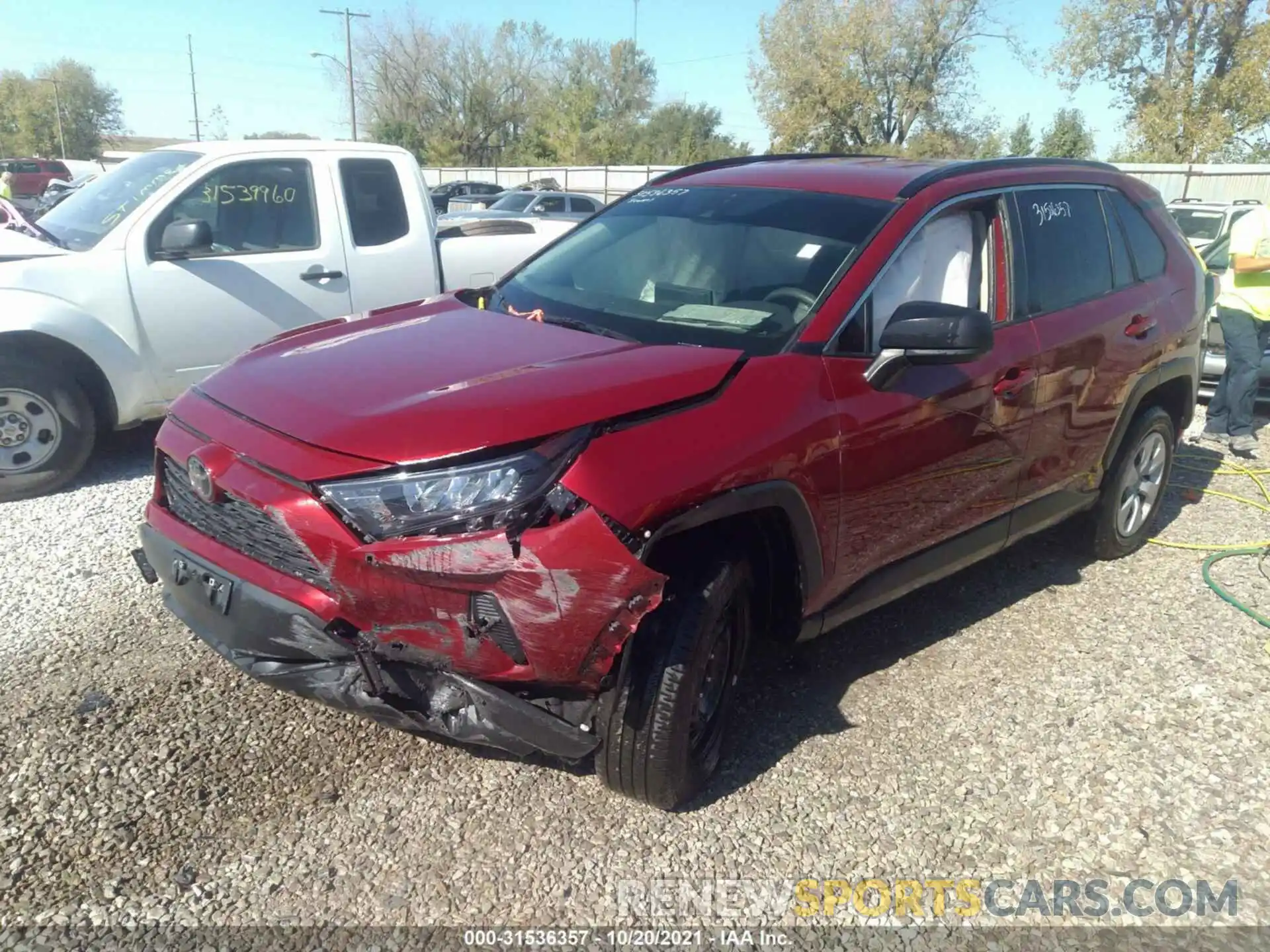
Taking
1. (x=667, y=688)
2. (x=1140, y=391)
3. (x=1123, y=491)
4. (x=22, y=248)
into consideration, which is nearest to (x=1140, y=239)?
(x=1140, y=391)

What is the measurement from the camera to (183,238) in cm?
526

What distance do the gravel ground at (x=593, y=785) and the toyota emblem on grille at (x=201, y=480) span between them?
Answer: 0.87 m

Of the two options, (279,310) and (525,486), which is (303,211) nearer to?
(279,310)

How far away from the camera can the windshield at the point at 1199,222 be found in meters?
10.6

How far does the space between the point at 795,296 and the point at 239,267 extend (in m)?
3.79

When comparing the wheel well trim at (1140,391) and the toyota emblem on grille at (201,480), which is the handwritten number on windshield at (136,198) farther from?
the wheel well trim at (1140,391)

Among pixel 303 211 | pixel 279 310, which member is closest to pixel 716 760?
pixel 279 310

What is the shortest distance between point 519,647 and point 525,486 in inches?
15.6

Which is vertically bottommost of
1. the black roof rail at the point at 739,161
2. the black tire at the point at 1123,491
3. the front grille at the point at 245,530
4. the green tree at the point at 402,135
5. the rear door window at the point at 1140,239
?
the black tire at the point at 1123,491

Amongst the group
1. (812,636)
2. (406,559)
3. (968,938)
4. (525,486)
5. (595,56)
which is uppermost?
(595,56)

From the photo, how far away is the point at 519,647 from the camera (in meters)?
2.36

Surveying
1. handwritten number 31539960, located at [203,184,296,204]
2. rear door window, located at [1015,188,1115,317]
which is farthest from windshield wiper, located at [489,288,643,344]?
handwritten number 31539960, located at [203,184,296,204]

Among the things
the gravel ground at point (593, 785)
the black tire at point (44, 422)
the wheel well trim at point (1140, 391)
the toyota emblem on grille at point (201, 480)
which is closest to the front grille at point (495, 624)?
the gravel ground at point (593, 785)

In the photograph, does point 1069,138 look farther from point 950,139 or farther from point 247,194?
point 247,194
